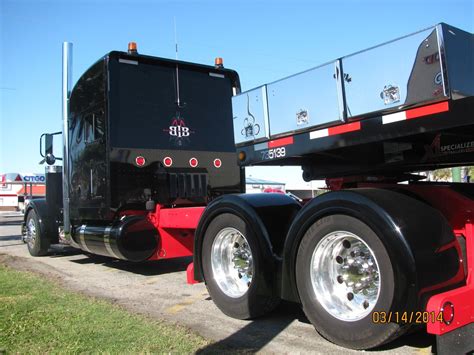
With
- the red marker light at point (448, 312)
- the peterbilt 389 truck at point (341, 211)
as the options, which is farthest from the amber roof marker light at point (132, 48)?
the red marker light at point (448, 312)

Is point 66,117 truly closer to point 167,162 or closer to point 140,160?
point 140,160

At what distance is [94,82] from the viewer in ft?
24.0

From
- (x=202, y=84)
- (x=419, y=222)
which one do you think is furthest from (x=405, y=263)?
(x=202, y=84)

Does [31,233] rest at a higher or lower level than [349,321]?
A: higher

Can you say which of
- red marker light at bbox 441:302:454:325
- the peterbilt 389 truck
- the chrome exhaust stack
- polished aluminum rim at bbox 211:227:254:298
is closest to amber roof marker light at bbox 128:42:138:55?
the peterbilt 389 truck

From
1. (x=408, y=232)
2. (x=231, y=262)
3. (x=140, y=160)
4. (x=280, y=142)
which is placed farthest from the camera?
(x=140, y=160)

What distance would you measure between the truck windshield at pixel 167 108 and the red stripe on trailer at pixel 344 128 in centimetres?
413

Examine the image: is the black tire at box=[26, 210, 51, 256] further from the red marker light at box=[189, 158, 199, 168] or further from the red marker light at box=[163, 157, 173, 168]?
the red marker light at box=[189, 158, 199, 168]

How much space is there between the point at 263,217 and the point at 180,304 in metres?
1.67

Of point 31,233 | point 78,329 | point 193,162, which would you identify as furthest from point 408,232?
point 31,233

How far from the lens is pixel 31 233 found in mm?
9820

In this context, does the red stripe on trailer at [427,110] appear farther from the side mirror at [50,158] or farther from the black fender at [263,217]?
the side mirror at [50,158]

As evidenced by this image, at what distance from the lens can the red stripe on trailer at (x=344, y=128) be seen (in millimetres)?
3461
